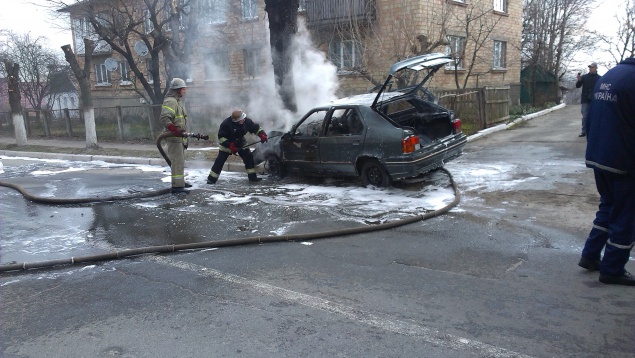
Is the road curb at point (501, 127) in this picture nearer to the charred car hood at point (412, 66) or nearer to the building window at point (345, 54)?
the building window at point (345, 54)

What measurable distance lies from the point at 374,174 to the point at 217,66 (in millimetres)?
17548

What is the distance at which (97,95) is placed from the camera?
104 feet

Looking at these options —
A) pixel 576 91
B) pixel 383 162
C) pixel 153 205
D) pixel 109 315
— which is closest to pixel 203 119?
pixel 153 205

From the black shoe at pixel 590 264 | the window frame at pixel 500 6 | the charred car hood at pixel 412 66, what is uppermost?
the window frame at pixel 500 6

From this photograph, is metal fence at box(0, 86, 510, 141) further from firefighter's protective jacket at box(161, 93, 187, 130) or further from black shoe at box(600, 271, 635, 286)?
black shoe at box(600, 271, 635, 286)

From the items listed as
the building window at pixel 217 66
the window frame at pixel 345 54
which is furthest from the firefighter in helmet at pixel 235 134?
the building window at pixel 217 66

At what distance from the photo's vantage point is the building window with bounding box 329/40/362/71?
15.6 m

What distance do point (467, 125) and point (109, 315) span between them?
13.0m

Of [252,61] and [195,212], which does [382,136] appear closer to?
[195,212]

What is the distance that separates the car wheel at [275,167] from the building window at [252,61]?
1196 cm

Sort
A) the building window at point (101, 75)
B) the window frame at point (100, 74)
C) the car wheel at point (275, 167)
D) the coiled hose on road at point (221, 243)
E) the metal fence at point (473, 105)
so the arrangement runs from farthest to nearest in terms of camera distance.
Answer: the building window at point (101, 75)
the window frame at point (100, 74)
the metal fence at point (473, 105)
the car wheel at point (275, 167)
the coiled hose on road at point (221, 243)

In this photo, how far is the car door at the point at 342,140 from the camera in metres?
7.89

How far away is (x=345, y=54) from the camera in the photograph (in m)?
17.2

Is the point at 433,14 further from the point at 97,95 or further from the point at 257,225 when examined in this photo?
the point at 97,95
